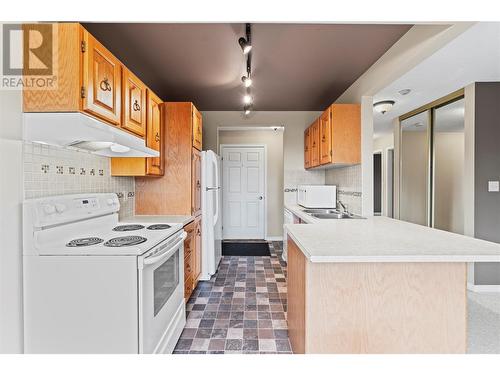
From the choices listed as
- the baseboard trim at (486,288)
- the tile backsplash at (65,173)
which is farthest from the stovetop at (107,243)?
the baseboard trim at (486,288)

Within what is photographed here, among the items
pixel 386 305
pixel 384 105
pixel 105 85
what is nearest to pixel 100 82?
pixel 105 85

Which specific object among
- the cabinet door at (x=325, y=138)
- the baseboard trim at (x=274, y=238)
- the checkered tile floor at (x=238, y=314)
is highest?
the cabinet door at (x=325, y=138)

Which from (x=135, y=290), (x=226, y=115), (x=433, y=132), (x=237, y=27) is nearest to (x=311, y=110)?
(x=226, y=115)

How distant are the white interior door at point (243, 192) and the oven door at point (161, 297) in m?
3.41

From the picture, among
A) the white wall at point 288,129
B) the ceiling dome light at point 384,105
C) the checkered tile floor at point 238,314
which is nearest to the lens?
the checkered tile floor at point 238,314

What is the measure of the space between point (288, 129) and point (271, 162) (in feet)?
4.40

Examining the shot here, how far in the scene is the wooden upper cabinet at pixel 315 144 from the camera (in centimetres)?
342

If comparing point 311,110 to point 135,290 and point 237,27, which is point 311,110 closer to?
point 237,27

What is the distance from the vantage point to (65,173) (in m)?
1.79

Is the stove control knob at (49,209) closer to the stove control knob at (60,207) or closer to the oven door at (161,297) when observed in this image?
the stove control knob at (60,207)

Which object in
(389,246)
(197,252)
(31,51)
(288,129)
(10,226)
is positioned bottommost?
(197,252)

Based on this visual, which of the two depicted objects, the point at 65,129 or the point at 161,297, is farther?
the point at 161,297

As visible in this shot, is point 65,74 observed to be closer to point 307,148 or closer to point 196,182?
point 196,182
